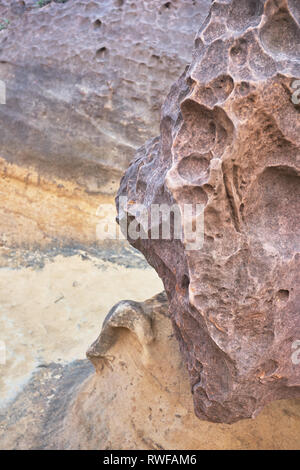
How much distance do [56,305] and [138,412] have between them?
1.89 metres

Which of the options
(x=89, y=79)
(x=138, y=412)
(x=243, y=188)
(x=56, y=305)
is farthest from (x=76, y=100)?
(x=243, y=188)

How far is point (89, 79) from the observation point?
4.20m

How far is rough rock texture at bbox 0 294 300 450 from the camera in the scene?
174 centimetres

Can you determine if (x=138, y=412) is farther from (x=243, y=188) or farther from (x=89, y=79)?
(x=89, y=79)

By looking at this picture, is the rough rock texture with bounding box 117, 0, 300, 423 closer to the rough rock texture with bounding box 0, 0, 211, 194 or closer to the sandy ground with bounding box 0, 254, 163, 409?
the sandy ground with bounding box 0, 254, 163, 409

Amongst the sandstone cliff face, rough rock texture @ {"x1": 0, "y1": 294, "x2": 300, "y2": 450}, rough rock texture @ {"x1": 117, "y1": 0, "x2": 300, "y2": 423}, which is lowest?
rough rock texture @ {"x1": 0, "y1": 294, "x2": 300, "y2": 450}

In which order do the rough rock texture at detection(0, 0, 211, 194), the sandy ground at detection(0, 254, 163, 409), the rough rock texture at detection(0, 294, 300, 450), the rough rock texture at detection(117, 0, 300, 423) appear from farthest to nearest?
1. the rough rock texture at detection(0, 0, 211, 194)
2. the sandy ground at detection(0, 254, 163, 409)
3. the rough rock texture at detection(0, 294, 300, 450)
4. the rough rock texture at detection(117, 0, 300, 423)

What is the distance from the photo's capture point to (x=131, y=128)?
429 cm

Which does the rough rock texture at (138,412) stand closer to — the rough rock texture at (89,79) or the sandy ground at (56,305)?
the sandy ground at (56,305)

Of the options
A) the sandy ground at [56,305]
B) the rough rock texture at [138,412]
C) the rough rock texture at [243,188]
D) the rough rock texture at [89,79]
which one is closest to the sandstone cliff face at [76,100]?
the rough rock texture at [89,79]


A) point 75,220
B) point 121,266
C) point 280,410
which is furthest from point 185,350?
point 75,220

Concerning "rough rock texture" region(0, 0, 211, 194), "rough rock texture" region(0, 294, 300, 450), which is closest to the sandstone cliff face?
"rough rock texture" region(0, 0, 211, 194)

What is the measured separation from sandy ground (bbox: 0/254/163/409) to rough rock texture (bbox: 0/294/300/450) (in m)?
0.43

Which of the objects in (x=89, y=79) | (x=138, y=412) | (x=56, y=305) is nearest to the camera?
(x=138, y=412)
